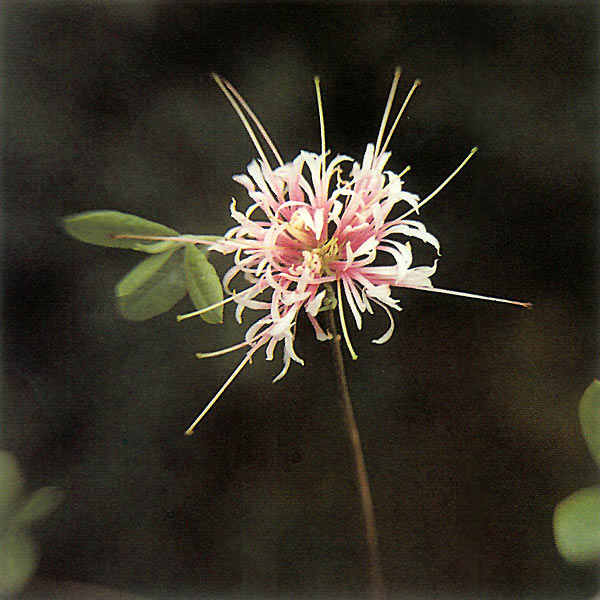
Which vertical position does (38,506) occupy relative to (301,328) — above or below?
below

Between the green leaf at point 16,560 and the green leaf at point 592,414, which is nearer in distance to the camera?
the green leaf at point 592,414

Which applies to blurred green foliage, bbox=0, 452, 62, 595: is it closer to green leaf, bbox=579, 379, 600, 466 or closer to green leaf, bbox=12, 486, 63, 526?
green leaf, bbox=12, 486, 63, 526

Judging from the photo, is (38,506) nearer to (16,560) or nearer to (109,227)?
(16,560)

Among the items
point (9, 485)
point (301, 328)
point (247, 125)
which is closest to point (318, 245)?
point (247, 125)

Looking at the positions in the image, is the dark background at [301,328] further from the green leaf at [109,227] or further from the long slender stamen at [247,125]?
the green leaf at [109,227]

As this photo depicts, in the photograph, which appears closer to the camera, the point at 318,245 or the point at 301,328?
the point at 318,245

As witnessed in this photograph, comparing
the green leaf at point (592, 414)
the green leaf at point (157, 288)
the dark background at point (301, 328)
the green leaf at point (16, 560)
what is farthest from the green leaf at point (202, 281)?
the green leaf at point (16, 560)

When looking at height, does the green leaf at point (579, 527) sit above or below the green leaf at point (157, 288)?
below

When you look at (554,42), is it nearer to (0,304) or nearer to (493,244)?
(493,244)

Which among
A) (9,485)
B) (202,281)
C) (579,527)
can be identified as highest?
(202,281)
